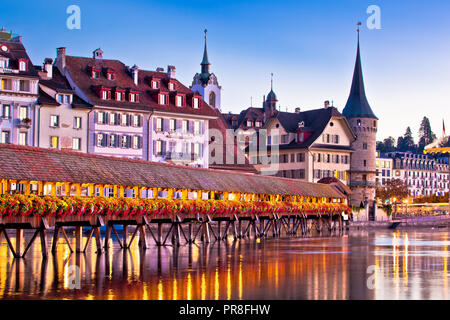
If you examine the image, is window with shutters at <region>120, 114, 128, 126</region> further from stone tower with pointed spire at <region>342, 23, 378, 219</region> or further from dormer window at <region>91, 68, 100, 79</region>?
stone tower with pointed spire at <region>342, 23, 378, 219</region>

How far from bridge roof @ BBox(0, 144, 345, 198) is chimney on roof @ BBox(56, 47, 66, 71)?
85.3 feet

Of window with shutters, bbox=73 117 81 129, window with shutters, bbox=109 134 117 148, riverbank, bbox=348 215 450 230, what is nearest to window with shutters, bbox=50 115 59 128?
window with shutters, bbox=73 117 81 129

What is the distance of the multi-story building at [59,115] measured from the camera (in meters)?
76.9

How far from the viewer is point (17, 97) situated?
7488cm

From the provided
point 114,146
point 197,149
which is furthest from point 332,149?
point 114,146

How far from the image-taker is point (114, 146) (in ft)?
273

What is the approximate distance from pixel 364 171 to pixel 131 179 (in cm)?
7716

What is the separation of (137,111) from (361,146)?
46.5 m

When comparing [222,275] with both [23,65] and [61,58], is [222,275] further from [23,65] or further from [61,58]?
[61,58]

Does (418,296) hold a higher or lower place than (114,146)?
lower

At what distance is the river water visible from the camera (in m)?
25.7

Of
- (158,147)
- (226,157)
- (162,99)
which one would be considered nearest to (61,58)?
(162,99)
